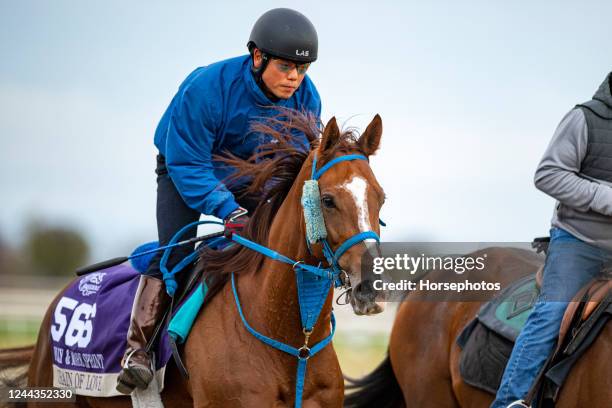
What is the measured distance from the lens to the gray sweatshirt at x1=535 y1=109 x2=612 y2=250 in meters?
5.06

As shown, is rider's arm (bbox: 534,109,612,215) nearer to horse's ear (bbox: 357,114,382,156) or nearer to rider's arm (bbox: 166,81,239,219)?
horse's ear (bbox: 357,114,382,156)

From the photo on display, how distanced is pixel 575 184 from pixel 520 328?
3.88 ft

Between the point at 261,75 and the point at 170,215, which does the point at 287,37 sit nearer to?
the point at 261,75

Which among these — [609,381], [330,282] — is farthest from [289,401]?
[609,381]

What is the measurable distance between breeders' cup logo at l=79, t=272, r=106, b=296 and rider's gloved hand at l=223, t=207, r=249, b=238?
56.0 inches

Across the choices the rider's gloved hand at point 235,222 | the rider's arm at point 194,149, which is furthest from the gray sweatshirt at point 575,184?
the rider's arm at point 194,149

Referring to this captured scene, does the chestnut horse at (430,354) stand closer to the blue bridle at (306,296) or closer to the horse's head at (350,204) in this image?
the blue bridle at (306,296)

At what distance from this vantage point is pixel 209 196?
5496mm

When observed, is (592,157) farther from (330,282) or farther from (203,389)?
(203,389)

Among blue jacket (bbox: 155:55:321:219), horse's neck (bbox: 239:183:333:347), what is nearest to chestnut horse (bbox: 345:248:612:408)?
horse's neck (bbox: 239:183:333:347)

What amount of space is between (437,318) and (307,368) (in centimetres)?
211

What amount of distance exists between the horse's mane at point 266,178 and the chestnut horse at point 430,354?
6.63 ft

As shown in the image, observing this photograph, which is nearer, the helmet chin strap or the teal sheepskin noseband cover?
the teal sheepskin noseband cover

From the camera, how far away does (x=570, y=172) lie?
202 inches
